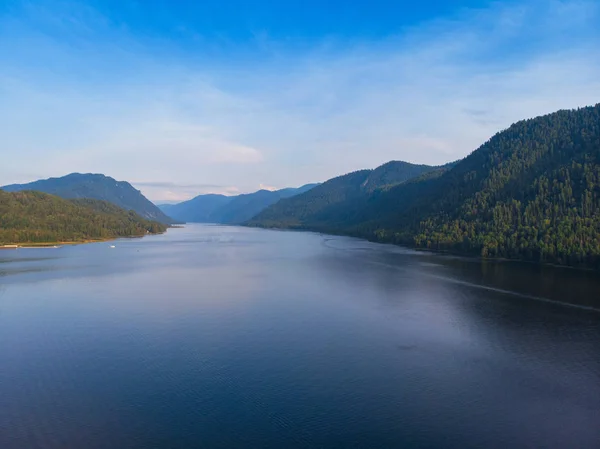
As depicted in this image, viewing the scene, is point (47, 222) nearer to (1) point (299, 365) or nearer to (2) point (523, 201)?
(1) point (299, 365)

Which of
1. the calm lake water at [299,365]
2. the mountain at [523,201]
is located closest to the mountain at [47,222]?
the calm lake water at [299,365]

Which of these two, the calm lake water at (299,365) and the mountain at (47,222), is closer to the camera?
the calm lake water at (299,365)

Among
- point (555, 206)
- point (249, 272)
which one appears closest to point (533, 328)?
point (249, 272)

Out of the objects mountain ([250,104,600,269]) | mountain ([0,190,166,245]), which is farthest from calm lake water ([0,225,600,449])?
mountain ([0,190,166,245])

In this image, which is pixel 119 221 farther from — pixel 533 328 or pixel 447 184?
pixel 533 328

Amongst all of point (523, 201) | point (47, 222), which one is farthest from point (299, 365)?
point (47, 222)

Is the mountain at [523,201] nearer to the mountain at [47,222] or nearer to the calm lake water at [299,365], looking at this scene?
the calm lake water at [299,365]

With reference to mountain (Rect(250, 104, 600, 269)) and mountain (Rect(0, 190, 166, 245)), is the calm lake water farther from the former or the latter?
mountain (Rect(0, 190, 166, 245))
